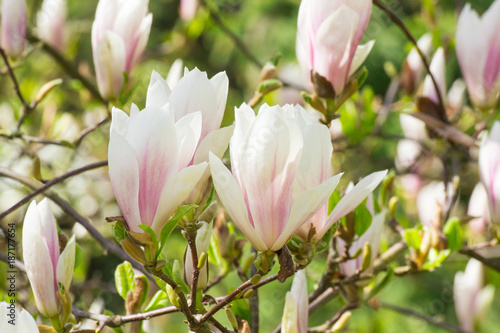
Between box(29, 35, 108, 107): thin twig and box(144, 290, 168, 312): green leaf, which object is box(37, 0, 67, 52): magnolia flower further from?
box(144, 290, 168, 312): green leaf

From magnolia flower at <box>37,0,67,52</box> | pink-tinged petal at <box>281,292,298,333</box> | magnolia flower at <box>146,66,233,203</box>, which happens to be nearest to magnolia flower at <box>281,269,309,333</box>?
pink-tinged petal at <box>281,292,298,333</box>

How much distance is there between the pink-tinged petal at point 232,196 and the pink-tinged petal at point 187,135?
1.2 inches

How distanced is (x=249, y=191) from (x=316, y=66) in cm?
21

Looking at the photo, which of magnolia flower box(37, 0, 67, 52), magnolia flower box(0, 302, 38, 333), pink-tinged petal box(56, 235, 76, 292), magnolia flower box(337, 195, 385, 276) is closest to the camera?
magnolia flower box(0, 302, 38, 333)

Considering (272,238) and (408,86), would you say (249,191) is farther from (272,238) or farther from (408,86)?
(408,86)

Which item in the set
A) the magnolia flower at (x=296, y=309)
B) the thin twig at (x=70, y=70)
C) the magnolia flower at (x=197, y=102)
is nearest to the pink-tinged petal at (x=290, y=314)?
the magnolia flower at (x=296, y=309)

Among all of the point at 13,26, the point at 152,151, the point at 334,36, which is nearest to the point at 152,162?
the point at 152,151

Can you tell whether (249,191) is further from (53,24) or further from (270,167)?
(53,24)

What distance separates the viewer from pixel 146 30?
67 centimetres

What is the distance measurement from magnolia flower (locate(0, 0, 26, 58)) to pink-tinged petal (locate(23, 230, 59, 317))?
0.40m

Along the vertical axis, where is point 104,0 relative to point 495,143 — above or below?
above

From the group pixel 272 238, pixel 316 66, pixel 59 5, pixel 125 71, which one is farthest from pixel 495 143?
pixel 59 5

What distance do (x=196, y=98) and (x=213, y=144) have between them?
0.13ft

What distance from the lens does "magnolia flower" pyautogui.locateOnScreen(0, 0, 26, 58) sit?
76 cm
